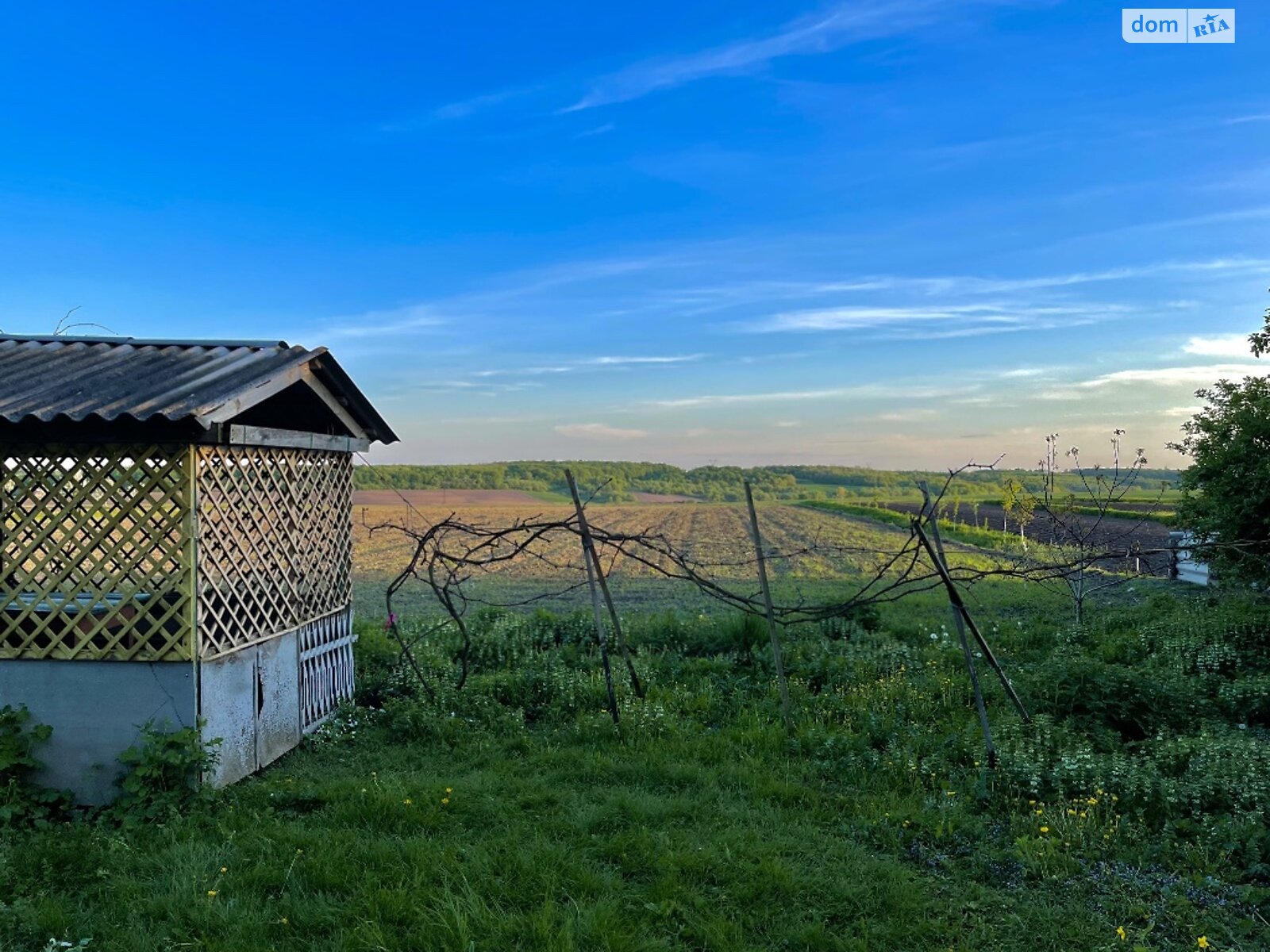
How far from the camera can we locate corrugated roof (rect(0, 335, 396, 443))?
5555 mm

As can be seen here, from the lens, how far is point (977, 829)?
5.12m

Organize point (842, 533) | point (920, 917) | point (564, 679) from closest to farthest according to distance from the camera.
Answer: point (920, 917) < point (564, 679) < point (842, 533)

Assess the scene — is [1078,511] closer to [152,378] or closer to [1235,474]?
[1235,474]

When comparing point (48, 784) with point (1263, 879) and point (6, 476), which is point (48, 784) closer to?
point (6, 476)

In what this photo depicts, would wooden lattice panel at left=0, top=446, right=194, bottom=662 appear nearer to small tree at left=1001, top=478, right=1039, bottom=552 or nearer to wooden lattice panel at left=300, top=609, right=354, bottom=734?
wooden lattice panel at left=300, top=609, right=354, bottom=734

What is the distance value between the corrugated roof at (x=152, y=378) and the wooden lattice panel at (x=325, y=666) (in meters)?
2.33

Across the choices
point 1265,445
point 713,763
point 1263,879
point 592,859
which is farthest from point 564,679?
point 1265,445

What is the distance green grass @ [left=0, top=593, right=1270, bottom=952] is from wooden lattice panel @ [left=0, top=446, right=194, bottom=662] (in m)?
1.36

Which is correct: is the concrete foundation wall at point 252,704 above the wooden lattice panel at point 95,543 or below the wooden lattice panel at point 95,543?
below

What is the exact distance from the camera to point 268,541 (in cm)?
706

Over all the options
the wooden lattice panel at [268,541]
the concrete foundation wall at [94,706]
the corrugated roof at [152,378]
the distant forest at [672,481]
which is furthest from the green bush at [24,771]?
the distant forest at [672,481]

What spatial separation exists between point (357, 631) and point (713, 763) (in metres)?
5.89

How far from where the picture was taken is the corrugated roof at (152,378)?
555cm

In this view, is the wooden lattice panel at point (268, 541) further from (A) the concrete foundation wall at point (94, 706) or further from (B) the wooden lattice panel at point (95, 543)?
(A) the concrete foundation wall at point (94, 706)
